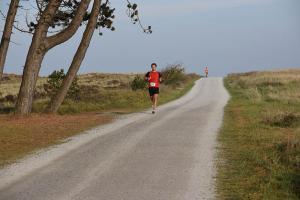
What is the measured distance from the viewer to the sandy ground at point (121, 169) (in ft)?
23.3

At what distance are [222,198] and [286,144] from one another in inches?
185

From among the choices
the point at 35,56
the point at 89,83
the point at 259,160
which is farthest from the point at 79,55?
the point at 89,83

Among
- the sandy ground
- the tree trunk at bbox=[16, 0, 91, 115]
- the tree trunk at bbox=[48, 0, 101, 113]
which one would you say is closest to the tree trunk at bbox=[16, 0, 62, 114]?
the tree trunk at bbox=[16, 0, 91, 115]

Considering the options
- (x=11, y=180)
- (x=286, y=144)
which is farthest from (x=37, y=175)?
(x=286, y=144)

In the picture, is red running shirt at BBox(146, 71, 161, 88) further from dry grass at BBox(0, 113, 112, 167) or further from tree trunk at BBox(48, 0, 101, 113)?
tree trunk at BBox(48, 0, 101, 113)

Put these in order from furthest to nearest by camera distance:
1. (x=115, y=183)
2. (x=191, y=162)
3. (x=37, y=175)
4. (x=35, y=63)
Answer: (x=35, y=63) → (x=191, y=162) → (x=37, y=175) → (x=115, y=183)

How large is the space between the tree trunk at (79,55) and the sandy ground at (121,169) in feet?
23.8

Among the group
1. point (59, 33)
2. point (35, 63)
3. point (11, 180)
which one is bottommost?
point (11, 180)

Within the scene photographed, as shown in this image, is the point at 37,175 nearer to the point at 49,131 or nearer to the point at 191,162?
the point at 191,162

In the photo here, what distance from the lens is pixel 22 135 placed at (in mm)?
13719

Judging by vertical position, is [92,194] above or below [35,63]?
below

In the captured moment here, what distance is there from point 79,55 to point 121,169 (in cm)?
1304

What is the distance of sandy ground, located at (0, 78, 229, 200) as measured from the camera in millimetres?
7109

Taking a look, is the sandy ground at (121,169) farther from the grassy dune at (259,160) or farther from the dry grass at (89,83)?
the dry grass at (89,83)
